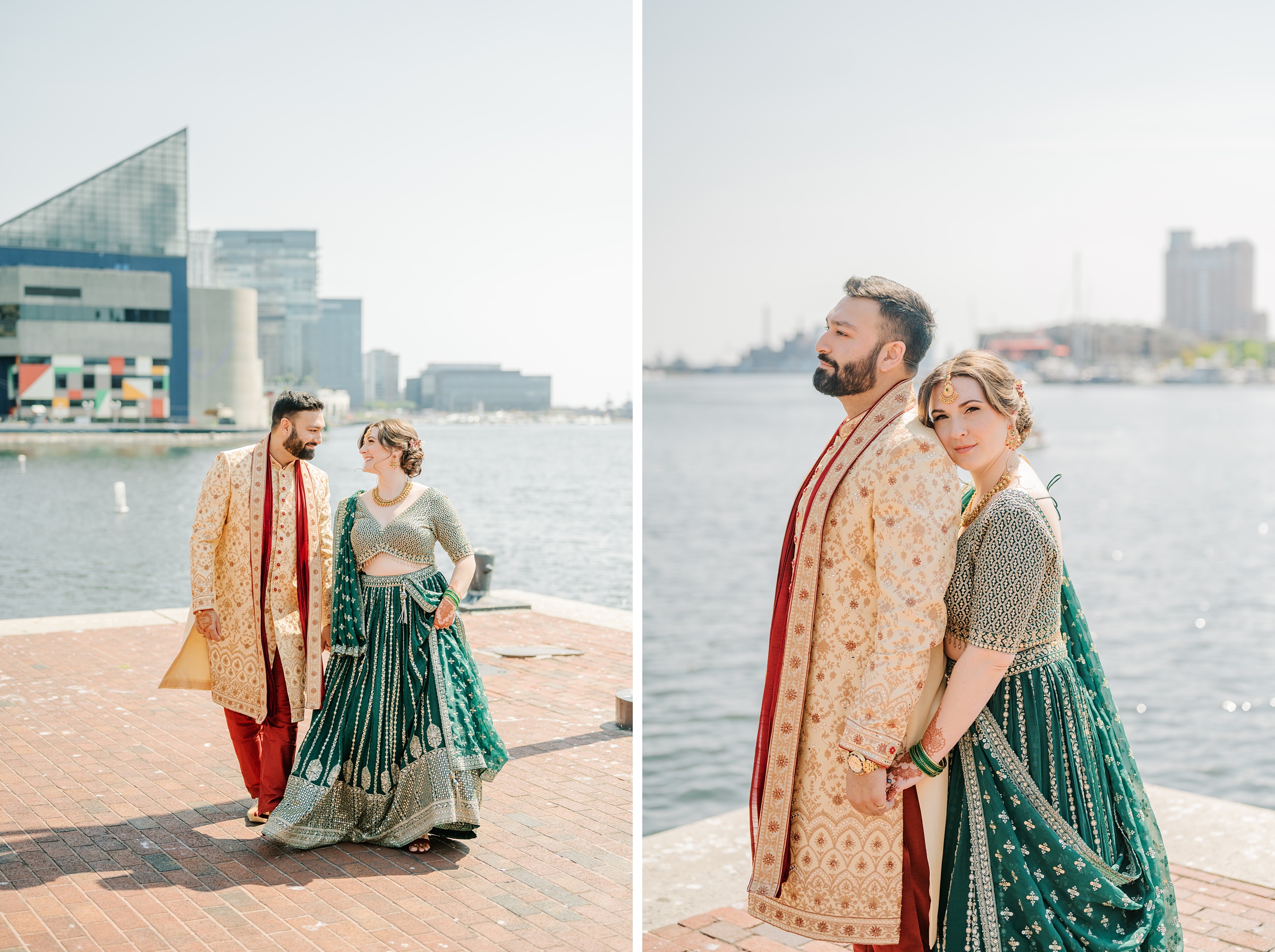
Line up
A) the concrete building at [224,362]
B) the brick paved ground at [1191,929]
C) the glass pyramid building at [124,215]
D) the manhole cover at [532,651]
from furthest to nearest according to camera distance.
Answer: the glass pyramid building at [124,215] → the concrete building at [224,362] → the manhole cover at [532,651] → the brick paved ground at [1191,929]

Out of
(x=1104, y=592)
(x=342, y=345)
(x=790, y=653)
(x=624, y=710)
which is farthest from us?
(x=342, y=345)

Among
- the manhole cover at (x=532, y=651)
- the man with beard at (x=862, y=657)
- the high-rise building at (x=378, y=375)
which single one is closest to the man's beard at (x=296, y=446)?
the man with beard at (x=862, y=657)

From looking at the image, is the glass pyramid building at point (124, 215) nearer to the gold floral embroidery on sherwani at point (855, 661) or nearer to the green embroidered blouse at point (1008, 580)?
the gold floral embroidery on sherwani at point (855, 661)

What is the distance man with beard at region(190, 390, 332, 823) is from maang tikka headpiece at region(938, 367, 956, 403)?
9.21 ft

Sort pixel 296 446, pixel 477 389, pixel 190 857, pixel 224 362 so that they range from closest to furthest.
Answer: pixel 190 857, pixel 296 446, pixel 224 362, pixel 477 389

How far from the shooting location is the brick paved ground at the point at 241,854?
3828mm

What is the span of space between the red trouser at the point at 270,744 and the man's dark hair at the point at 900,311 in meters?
3.00

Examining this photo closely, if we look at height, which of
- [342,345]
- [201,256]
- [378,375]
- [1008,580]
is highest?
[201,256]

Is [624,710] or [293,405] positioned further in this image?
[624,710]

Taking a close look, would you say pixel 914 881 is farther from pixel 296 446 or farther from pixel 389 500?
pixel 296 446

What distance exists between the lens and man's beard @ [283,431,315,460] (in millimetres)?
4773

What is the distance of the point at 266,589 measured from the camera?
483cm

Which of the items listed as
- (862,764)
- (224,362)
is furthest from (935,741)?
(224,362)

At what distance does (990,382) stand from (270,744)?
3.36 meters
